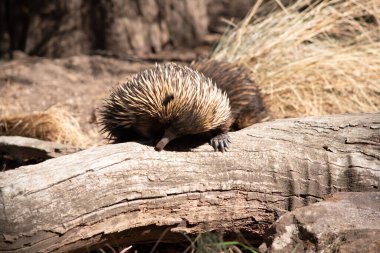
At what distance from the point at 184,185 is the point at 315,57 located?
9.54 ft

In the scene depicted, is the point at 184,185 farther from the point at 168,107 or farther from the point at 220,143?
the point at 168,107

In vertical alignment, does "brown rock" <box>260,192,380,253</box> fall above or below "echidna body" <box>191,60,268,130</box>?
below

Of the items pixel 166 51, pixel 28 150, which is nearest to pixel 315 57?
pixel 166 51

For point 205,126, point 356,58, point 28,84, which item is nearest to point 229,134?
point 205,126

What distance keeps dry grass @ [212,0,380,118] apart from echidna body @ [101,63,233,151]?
1.95 metres

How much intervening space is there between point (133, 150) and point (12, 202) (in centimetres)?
72

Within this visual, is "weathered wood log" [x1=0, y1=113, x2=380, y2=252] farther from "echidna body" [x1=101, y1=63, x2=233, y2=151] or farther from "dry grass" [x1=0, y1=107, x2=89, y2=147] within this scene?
"dry grass" [x1=0, y1=107, x2=89, y2=147]

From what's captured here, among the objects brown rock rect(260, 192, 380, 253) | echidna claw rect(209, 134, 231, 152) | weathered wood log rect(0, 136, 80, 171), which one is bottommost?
brown rock rect(260, 192, 380, 253)

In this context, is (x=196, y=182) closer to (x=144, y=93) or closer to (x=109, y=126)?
(x=144, y=93)

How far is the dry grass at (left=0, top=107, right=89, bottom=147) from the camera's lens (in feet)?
16.0

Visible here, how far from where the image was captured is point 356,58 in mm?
5406

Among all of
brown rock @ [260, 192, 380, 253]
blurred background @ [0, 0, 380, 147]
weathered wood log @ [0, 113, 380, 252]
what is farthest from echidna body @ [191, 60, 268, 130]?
brown rock @ [260, 192, 380, 253]

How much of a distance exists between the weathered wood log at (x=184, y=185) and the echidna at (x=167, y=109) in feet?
0.57

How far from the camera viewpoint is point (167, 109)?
11.1ft
